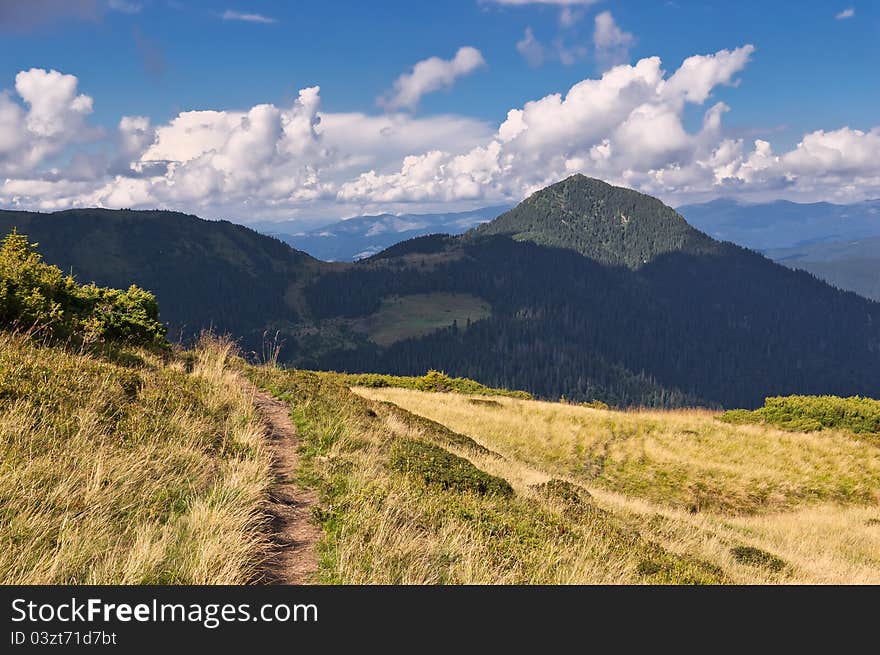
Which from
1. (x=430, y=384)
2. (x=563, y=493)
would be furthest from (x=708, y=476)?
(x=430, y=384)

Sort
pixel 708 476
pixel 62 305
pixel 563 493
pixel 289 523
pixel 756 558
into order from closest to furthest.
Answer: pixel 289 523 → pixel 756 558 → pixel 563 493 → pixel 62 305 → pixel 708 476

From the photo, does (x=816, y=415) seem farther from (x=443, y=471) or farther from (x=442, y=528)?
(x=442, y=528)

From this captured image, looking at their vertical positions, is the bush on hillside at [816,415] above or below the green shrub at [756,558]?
below

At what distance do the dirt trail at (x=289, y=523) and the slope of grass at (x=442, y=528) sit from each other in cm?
20

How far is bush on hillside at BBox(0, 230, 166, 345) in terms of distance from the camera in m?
11.6

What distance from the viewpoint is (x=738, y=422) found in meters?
36.5

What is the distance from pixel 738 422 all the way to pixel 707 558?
103ft

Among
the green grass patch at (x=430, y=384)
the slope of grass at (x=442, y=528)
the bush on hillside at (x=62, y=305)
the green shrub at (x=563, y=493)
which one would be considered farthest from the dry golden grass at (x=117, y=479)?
the green grass patch at (x=430, y=384)

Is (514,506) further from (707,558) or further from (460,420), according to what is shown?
(460,420)

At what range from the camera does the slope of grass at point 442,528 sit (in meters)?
5.41

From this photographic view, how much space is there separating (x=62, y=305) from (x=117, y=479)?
11029mm

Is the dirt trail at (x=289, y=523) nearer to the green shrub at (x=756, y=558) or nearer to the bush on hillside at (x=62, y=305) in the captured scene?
the bush on hillside at (x=62, y=305)

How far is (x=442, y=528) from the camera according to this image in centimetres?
664

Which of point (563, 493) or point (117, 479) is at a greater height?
point (117, 479)
